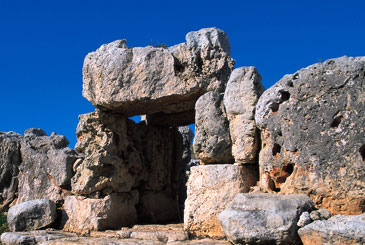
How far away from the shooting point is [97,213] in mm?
7469

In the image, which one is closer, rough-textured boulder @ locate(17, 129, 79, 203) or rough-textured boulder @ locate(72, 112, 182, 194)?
rough-textured boulder @ locate(72, 112, 182, 194)

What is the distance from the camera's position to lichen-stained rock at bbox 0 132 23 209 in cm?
955

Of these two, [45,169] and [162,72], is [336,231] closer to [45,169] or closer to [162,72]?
[162,72]

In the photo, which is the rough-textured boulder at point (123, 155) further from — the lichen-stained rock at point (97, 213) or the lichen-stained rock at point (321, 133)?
the lichen-stained rock at point (321, 133)

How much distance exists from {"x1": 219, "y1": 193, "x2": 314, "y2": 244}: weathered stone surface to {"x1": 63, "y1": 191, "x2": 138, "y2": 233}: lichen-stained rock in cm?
311

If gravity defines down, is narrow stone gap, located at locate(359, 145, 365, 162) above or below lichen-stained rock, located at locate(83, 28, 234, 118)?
below

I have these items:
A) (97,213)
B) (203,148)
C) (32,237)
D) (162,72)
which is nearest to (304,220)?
(203,148)

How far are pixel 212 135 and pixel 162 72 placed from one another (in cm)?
151

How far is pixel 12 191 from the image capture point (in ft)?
31.3

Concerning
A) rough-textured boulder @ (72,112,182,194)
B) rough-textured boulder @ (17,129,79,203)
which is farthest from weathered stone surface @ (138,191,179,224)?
rough-textured boulder @ (17,129,79,203)

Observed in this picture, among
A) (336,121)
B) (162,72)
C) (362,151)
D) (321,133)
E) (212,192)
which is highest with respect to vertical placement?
(162,72)

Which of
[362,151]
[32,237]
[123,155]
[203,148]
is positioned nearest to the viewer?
[362,151]

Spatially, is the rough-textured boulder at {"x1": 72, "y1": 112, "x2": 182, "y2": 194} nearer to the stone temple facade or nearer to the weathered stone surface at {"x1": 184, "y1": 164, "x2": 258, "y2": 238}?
the stone temple facade

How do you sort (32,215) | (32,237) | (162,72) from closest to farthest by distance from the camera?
(32,237) < (162,72) < (32,215)
